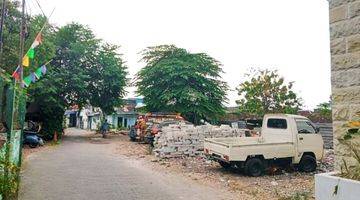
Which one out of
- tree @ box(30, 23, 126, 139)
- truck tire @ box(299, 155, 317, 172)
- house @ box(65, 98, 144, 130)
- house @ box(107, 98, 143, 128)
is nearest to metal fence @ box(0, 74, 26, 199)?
truck tire @ box(299, 155, 317, 172)

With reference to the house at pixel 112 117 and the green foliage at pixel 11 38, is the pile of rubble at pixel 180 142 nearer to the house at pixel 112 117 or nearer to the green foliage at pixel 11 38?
the green foliage at pixel 11 38

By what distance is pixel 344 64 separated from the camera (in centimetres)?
392

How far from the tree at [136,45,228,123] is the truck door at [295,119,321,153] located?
16.5 meters

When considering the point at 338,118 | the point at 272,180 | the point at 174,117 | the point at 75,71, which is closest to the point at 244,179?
the point at 272,180

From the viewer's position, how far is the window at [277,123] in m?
13.6

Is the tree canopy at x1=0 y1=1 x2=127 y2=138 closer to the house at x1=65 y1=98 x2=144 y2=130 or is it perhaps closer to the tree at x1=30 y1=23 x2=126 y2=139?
the tree at x1=30 y1=23 x2=126 y2=139

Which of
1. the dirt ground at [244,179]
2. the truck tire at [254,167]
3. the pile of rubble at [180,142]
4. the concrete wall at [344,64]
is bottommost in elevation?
the dirt ground at [244,179]

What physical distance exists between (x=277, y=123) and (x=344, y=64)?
10350mm

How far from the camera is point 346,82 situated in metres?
3.91

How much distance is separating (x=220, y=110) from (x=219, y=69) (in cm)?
407

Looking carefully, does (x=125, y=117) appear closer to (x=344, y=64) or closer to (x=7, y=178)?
(x=7, y=178)

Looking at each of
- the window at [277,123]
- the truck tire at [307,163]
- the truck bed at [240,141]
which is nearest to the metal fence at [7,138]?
the truck bed at [240,141]

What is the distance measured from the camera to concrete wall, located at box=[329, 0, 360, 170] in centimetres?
379

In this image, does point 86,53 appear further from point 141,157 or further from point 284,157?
point 284,157
